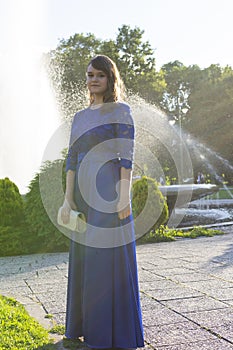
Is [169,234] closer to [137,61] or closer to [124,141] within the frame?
[124,141]

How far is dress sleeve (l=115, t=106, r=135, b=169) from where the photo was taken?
9.43 feet

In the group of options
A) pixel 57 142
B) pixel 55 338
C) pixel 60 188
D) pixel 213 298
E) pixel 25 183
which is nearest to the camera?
pixel 55 338

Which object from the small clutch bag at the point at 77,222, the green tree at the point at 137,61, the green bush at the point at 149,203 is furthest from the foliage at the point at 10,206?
the green tree at the point at 137,61

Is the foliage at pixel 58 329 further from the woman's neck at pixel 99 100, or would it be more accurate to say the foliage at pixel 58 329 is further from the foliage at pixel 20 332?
the woman's neck at pixel 99 100

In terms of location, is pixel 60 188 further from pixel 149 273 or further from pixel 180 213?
pixel 180 213

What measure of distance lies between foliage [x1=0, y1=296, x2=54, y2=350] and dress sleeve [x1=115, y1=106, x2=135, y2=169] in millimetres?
1158

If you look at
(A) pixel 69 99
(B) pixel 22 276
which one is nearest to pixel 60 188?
(B) pixel 22 276

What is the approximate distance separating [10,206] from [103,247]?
15.9 ft

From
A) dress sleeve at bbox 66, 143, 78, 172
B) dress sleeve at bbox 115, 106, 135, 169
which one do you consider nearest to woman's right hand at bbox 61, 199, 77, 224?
dress sleeve at bbox 66, 143, 78, 172

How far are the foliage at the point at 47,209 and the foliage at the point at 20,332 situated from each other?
3.56 meters

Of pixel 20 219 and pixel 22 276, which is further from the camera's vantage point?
pixel 20 219

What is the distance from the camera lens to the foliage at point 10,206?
7379mm

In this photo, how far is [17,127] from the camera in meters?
17.4

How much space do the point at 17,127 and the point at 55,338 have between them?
14935 millimetres
